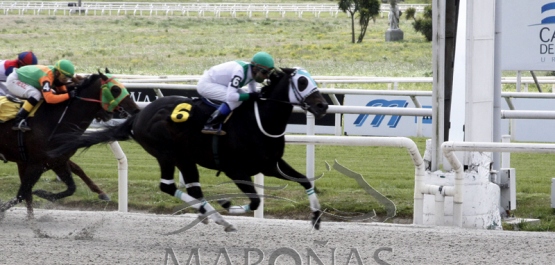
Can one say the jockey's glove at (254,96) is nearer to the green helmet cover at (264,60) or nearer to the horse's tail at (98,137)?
the green helmet cover at (264,60)

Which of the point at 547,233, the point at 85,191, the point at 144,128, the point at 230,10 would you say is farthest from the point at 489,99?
the point at 230,10

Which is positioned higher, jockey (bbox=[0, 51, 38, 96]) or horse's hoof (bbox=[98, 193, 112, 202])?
jockey (bbox=[0, 51, 38, 96])

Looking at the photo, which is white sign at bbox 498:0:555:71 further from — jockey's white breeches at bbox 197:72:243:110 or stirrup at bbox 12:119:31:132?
stirrup at bbox 12:119:31:132

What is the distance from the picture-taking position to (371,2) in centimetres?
3241

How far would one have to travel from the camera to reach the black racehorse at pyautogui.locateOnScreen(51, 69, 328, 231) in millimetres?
5602

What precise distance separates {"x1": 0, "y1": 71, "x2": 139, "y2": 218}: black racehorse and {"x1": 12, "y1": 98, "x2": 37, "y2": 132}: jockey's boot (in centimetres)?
5

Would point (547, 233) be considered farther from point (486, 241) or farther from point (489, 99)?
point (489, 99)

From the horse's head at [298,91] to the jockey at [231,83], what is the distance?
0.09 meters

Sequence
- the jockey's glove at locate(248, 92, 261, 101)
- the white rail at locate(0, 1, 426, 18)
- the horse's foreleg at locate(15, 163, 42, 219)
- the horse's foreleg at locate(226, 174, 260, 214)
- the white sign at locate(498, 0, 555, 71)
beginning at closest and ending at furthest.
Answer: the horse's foreleg at locate(226, 174, 260, 214) → the jockey's glove at locate(248, 92, 261, 101) → the horse's foreleg at locate(15, 163, 42, 219) → the white sign at locate(498, 0, 555, 71) → the white rail at locate(0, 1, 426, 18)

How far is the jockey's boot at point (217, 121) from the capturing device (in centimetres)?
572

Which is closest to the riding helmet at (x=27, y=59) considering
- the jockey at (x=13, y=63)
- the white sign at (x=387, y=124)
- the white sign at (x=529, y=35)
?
the jockey at (x=13, y=63)

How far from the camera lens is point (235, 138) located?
18.7ft

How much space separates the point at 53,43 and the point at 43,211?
93.5 ft

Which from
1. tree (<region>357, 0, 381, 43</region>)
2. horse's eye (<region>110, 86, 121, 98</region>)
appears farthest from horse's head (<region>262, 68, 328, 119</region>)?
tree (<region>357, 0, 381, 43</region>)
